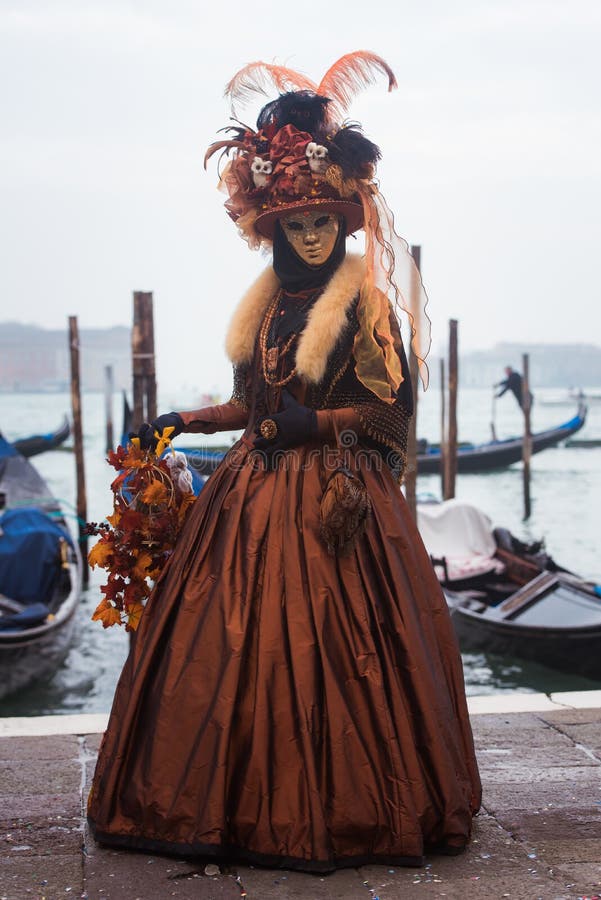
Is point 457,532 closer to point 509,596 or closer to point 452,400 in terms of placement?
point 509,596

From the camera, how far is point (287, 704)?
203cm

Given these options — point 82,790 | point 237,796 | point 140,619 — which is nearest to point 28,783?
point 82,790

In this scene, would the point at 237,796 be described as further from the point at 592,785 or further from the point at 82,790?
the point at 592,785

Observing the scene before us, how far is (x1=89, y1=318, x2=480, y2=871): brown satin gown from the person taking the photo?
2.01 meters

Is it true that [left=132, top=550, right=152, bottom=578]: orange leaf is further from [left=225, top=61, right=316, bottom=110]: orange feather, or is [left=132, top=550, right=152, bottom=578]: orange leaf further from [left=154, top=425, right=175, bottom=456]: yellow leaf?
[left=225, top=61, right=316, bottom=110]: orange feather

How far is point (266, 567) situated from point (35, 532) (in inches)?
223

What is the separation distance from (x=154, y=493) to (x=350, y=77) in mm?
1108

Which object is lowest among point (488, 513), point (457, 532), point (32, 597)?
point (488, 513)

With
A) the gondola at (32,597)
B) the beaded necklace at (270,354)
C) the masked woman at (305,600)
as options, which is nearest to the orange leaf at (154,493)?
the masked woman at (305,600)

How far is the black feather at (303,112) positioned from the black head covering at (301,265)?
0.23 meters

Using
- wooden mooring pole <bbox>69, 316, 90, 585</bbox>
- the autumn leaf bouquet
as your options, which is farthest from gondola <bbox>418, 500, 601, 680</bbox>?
the autumn leaf bouquet

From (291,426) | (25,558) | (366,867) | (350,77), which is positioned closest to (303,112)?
(350,77)

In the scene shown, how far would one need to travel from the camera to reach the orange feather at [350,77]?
241 centimetres

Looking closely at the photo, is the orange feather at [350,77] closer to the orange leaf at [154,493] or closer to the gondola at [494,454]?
the orange leaf at [154,493]
